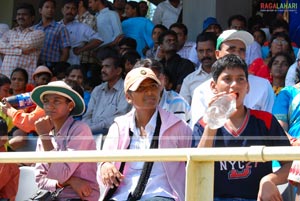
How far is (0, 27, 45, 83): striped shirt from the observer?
33.2 feet

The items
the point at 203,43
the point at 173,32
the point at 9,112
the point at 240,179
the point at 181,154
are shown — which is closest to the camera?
the point at 181,154

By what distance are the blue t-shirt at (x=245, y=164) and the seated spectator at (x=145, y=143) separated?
12.4 inches

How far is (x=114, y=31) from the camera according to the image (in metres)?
11.0

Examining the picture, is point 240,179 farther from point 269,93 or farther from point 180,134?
point 269,93

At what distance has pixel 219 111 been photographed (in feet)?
13.7

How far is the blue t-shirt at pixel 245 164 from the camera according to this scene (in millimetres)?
4496

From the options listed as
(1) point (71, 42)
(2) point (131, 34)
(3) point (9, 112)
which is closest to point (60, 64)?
(1) point (71, 42)

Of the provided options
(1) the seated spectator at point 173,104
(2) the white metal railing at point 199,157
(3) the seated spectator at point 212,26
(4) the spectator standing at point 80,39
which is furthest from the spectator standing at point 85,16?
(2) the white metal railing at point 199,157

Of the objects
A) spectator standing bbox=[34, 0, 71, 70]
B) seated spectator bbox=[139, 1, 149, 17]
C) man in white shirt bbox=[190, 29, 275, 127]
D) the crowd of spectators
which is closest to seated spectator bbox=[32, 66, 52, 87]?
the crowd of spectators

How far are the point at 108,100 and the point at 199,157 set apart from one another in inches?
192

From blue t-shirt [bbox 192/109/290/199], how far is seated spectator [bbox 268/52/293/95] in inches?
137

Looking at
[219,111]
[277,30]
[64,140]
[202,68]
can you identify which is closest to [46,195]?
[64,140]

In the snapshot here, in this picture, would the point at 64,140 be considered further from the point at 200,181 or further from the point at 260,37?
the point at 260,37

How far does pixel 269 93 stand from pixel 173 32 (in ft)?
12.3
